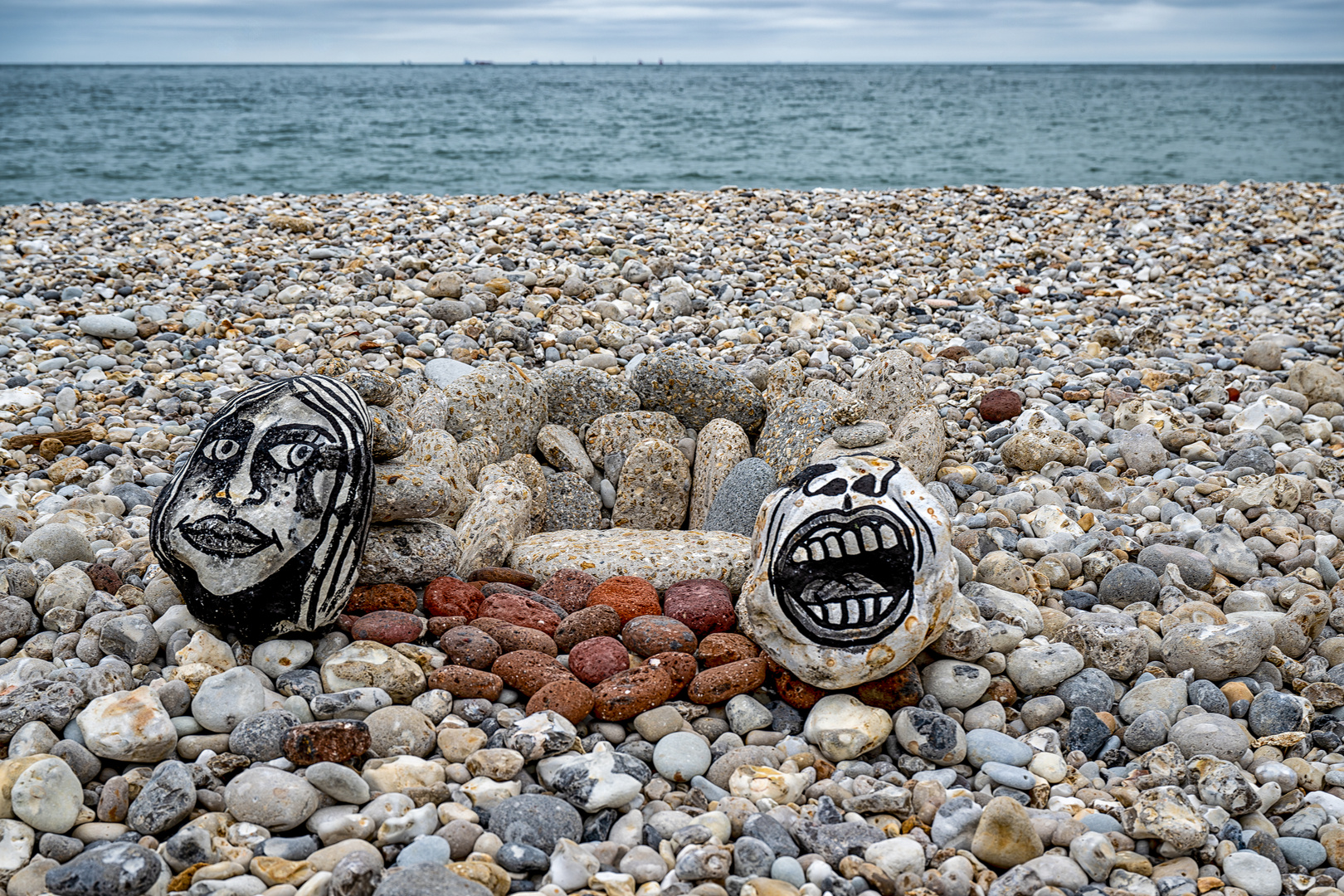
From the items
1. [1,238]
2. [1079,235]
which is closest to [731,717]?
[1079,235]

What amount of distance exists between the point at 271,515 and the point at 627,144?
2014 cm

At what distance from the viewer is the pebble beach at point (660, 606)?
2451 mm

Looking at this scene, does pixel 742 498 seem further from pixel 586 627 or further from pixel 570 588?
pixel 586 627

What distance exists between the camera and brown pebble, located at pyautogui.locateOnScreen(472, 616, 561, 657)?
3154 millimetres

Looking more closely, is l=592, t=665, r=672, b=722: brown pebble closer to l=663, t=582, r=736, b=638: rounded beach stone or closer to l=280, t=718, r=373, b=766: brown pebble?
l=663, t=582, r=736, b=638: rounded beach stone

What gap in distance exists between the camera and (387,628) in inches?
123

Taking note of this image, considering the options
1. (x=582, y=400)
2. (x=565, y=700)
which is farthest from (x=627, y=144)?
(x=565, y=700)

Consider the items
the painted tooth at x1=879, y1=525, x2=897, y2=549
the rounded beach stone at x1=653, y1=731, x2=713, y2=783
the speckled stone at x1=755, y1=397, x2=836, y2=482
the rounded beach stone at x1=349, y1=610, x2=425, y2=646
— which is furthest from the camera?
the speckled stone at x1=755, y1=397, x2=836, y2=482

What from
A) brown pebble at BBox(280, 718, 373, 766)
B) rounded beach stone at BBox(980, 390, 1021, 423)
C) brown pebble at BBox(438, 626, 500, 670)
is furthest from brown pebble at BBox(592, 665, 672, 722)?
rounded beach stone at BBox(980, 390, 1021, 423)

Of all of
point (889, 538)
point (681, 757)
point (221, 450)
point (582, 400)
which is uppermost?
point (221, 450)

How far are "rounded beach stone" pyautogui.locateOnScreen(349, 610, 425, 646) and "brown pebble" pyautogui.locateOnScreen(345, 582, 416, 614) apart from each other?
0.11m

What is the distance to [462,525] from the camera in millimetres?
3951

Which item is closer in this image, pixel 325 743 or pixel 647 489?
pixel 325 743

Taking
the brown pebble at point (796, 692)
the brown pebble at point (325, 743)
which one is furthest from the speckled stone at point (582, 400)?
the brown pebble at point (325, 743)
